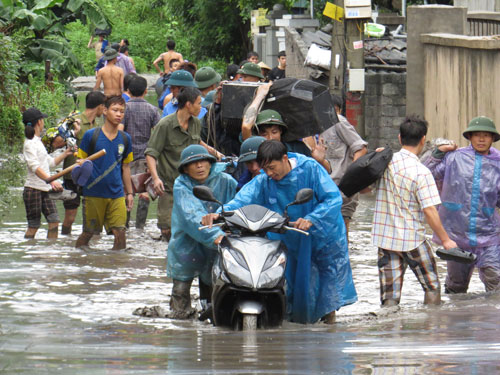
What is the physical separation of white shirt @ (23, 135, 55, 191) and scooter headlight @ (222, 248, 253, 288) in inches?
204

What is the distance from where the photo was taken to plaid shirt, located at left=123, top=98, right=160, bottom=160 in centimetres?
1265

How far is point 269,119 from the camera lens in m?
8.36

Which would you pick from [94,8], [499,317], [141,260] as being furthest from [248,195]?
[94,8]

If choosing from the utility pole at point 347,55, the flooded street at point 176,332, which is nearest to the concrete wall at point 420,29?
the utility pole at point 347,55

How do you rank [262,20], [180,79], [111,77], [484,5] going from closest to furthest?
[180,79]
[111,77]
[484,5]
[262,20]

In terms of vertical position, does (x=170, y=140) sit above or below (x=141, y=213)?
above

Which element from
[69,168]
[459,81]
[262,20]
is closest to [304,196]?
[69,168]

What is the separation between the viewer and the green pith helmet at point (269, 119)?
8352mm

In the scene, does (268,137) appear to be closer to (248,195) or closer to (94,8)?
(248,195)

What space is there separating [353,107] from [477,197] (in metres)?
8.55

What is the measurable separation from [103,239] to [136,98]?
179 cm

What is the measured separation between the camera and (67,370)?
18.0 feet

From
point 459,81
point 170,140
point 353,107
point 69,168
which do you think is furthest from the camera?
point 353,107

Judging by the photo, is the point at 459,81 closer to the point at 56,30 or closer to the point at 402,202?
the point at 402,202
